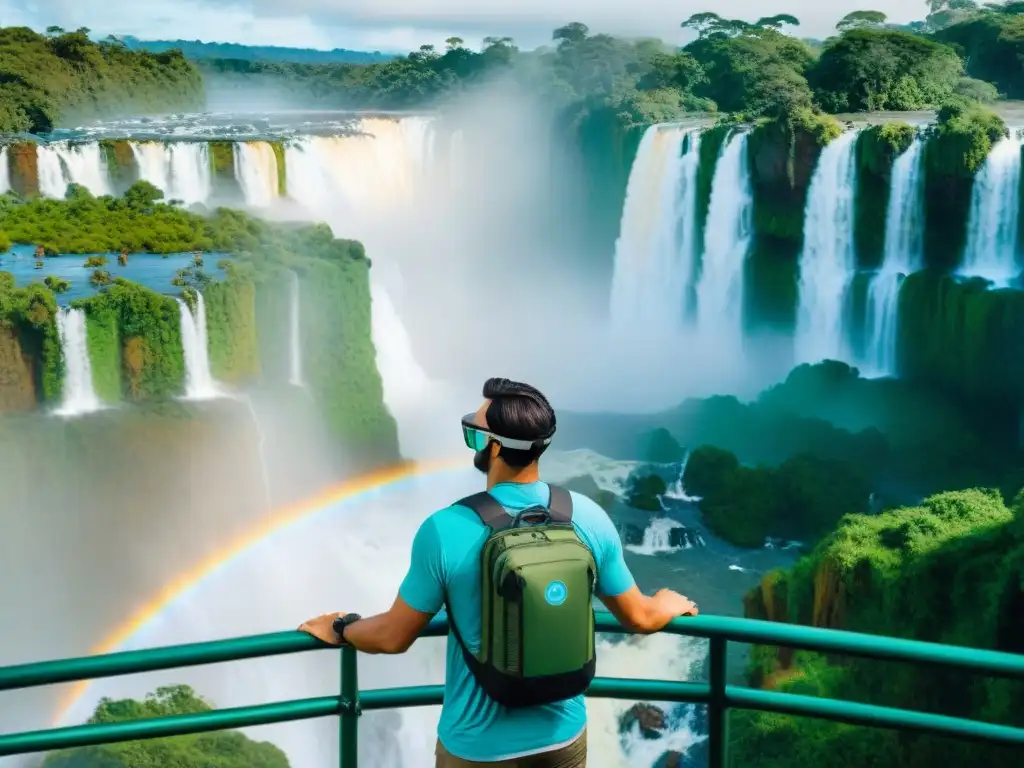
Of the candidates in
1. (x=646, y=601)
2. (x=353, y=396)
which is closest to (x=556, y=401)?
(x=353, y=396)

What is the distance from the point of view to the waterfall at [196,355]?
1894 centimetres

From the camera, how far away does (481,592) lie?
184 centimetres

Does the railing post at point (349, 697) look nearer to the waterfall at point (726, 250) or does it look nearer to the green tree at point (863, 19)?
the waterfall at point (726, 250)

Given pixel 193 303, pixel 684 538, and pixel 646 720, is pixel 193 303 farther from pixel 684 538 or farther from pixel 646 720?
pixel 646 720

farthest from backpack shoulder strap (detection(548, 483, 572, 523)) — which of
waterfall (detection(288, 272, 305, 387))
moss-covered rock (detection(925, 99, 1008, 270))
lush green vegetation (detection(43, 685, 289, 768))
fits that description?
waterfall (detection(288, 272, 305, 387))

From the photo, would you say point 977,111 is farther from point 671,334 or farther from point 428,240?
point 428,240

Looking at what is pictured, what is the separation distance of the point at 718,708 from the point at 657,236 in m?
22.3

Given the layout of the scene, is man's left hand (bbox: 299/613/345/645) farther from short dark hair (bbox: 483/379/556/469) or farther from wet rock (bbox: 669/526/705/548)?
wet rock (bbox: 669/526/705/548)

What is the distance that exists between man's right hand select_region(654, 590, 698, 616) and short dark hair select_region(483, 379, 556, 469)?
356 millimetres

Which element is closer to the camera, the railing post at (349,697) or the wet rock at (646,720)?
the railing post at (349,697)

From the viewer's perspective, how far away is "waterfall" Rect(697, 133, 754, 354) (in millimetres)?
21969

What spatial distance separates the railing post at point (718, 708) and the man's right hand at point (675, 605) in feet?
0.21

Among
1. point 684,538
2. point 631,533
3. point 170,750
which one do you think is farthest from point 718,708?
point 631,533

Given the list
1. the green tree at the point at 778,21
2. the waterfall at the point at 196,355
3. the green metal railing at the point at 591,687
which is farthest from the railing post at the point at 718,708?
the green tree at the point at 778,21
